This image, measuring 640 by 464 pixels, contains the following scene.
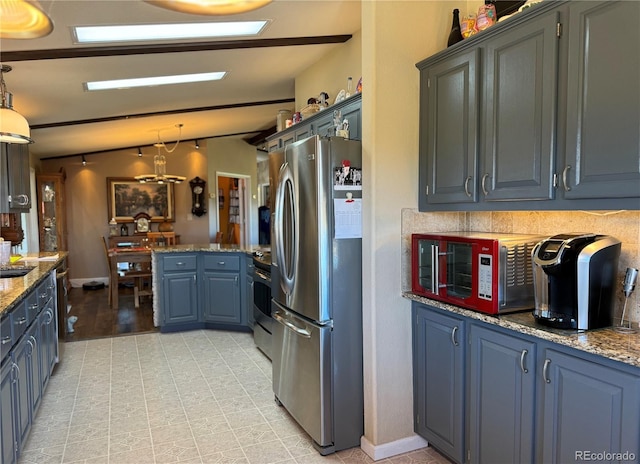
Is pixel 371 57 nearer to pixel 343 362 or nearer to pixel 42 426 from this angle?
pixel 343 362

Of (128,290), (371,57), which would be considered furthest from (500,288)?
(128,290)

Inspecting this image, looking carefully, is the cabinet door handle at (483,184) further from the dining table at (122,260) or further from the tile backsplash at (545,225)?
the dining table at (122,260)

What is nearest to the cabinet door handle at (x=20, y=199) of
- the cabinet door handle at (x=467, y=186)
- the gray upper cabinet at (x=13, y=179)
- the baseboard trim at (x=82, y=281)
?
the gray upper cabinet at (x=13, y=179)

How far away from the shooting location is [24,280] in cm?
278

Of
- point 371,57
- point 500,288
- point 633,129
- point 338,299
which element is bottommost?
point 338,299

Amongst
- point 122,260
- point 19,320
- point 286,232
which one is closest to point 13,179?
point 122,260

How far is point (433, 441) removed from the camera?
2.32m

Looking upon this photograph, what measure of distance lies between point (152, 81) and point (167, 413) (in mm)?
2782

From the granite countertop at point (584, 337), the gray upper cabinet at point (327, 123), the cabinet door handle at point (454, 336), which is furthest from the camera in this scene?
the gray upper cabinet at point (327, 123)

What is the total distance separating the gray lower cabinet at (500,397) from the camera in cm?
176

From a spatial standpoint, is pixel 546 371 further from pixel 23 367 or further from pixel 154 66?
pixel 154 66

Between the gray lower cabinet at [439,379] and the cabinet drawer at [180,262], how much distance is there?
313cm

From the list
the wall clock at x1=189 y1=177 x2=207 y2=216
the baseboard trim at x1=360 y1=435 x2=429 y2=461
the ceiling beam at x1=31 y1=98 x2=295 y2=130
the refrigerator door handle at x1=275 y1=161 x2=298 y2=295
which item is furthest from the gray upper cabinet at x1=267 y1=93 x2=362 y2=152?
the wall clock at x1=189 y1=177 x2=207 y2=216

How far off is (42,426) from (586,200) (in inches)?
128
